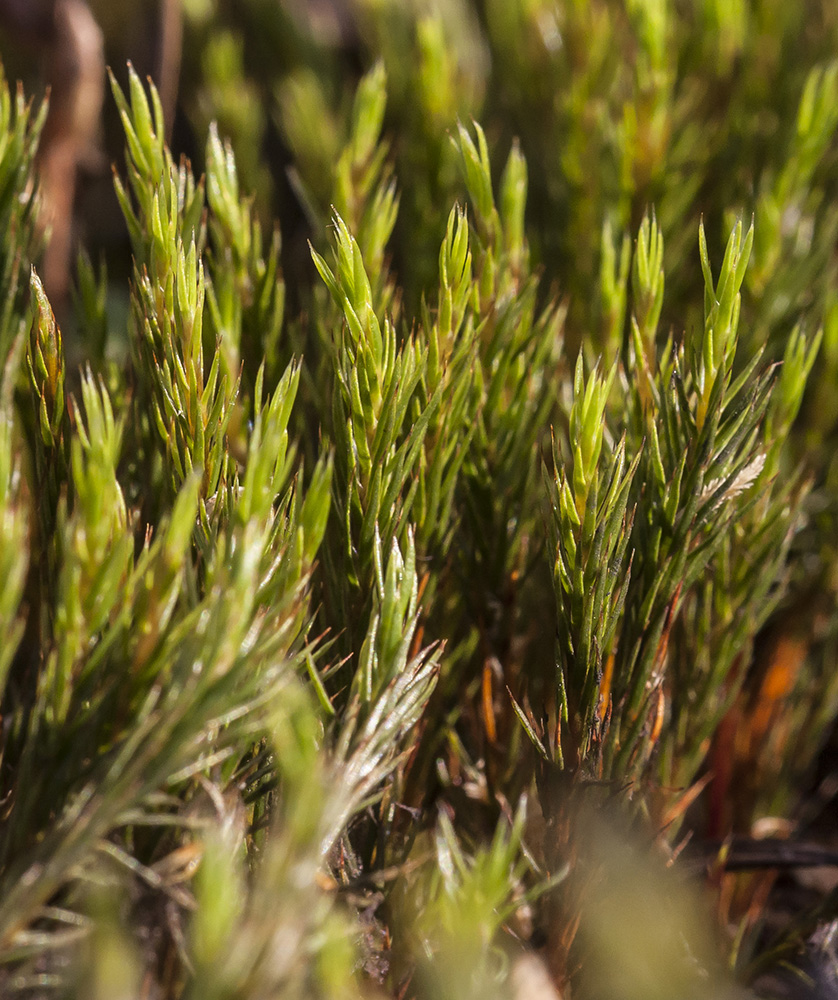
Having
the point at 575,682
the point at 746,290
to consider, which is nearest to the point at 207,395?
the point at 575,682

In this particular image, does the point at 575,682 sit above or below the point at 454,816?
above

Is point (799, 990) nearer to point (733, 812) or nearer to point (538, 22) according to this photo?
point (733, 812)

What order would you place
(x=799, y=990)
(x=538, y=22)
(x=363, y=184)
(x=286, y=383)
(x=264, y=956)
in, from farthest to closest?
(x=538, y=22)
(x=363, y=184)
(x=799, y=990)
(x=286, y=383)
(x=264, y=956)

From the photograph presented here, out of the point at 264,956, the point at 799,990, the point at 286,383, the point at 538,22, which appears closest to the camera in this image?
the point at 264,956

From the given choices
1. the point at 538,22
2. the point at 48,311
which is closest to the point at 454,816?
the point at 48,311

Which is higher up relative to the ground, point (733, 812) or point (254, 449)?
Answer: point (254, 449)

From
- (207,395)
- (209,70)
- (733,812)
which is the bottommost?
(733,812)

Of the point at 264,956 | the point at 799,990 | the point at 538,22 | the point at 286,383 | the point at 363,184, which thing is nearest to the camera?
the point at 264,956

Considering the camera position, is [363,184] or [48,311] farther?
[363,184]

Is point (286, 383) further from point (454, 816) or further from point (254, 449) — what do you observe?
point (454, 816)
